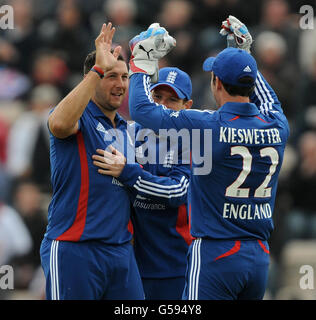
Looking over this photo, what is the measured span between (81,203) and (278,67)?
5.42 m

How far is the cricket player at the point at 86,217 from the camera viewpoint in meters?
4.65

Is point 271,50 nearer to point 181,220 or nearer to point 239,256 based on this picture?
point 181,220

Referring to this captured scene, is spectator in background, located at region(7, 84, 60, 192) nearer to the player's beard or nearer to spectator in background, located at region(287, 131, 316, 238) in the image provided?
spectator in background, located at region(287, 131, 316, 238)

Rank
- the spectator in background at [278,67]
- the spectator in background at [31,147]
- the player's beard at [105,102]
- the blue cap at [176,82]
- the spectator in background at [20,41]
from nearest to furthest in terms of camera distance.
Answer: the player's beard at [105,102], the blue cap at [176,82], the spectator in background at [31,147], the spectator in background at [278,67], the spectator in background at [20,41]

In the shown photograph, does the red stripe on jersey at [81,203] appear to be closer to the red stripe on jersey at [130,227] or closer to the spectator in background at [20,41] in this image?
the red stripe on jersey at [130,227]

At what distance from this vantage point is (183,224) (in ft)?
17.8

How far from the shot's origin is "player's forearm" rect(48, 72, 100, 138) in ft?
14.8

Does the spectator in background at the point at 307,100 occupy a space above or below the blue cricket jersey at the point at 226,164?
above

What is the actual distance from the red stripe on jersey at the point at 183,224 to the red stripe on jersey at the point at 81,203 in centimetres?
94

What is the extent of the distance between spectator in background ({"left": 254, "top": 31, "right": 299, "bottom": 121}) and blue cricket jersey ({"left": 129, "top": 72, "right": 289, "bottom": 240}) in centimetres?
469

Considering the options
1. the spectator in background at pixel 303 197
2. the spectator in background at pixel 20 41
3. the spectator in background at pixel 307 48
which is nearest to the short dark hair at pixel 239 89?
the spectator in background at pixel 303 197

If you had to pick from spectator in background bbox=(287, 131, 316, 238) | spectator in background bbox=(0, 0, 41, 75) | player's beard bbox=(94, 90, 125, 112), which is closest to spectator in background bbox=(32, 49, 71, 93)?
spectator in background bbox=(0, 0, 41, 75)

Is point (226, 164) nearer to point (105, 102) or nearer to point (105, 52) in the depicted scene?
point (105, 102)

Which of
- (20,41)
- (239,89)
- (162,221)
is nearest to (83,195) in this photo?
(162,221)
